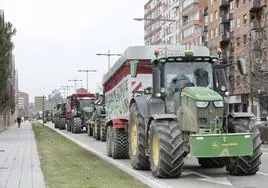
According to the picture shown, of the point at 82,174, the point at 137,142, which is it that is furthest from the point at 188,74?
the point at 82,174

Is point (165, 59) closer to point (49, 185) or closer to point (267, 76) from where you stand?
point (49, 185)

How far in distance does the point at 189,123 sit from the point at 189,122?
0.9 inches

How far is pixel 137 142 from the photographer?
16.3 m

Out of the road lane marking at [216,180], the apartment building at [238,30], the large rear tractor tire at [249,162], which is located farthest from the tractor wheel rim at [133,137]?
the apartment building at [238,30]

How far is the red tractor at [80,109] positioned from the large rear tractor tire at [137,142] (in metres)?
29.2

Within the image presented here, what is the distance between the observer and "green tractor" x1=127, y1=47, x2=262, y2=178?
A: 1352 cm

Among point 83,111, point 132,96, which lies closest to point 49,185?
point 132,96

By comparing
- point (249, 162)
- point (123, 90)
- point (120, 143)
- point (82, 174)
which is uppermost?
point (123, 90)

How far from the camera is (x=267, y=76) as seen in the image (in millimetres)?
42938

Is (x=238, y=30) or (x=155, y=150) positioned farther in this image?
(x=238, y=30)

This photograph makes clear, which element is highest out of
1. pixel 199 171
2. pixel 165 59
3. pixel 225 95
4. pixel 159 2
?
pixel 159 2

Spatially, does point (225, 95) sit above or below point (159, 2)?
below

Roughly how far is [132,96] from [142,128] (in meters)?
2.87

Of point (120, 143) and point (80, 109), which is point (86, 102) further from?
point (120, 143)
